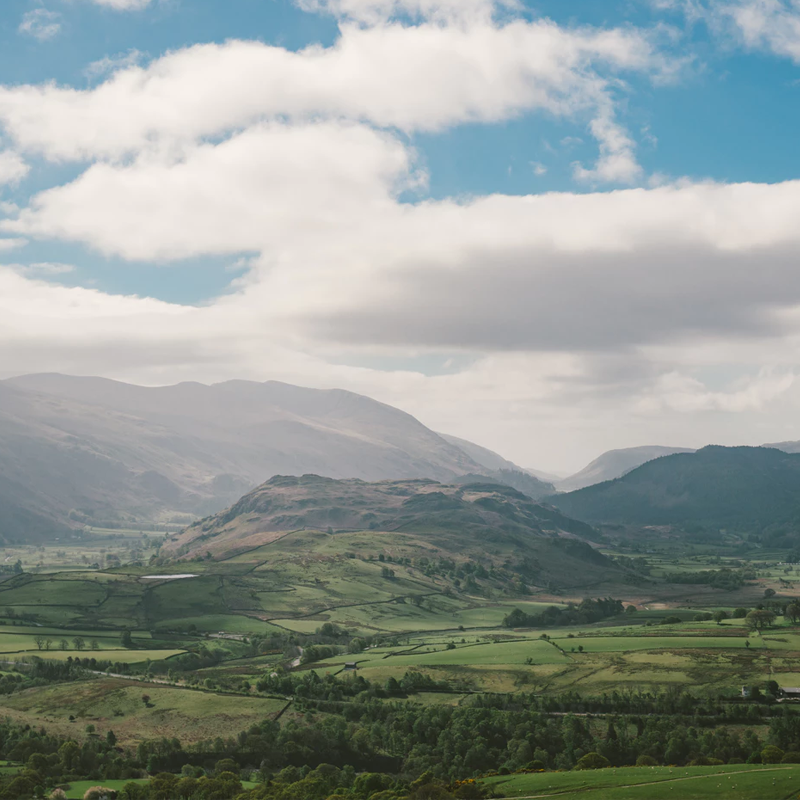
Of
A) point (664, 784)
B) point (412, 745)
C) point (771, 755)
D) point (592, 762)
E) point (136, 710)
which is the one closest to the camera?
point (664, 784)

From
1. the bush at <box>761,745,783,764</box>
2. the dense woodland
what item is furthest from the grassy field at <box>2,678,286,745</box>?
the bush at <box>761,745,783,764</box>

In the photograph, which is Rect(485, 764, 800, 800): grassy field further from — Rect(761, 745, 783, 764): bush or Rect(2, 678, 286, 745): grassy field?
Rect(2, 678, 286, 745): grassy field

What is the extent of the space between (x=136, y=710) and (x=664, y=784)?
125 metres

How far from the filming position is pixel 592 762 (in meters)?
121

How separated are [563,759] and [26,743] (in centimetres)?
9587

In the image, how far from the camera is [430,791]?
91.8 metres

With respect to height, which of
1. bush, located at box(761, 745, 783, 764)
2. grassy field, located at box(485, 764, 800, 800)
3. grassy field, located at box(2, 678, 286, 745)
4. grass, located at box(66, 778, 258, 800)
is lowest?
grassy field, located at box(2, 678, 286, 745)

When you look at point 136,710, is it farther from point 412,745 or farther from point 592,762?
point 592,762

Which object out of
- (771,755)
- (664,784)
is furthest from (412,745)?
(664,784)

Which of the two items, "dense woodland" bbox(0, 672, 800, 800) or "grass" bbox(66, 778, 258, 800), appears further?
"grass" bbox(66, 778, 258, 800)

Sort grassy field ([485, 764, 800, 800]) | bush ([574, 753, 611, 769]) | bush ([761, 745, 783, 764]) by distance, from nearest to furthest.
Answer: grassy field ([485, 764, 800, 800]) < bush ([761, 745, 783, 764]) < bush ([574, 753, 611, 769])

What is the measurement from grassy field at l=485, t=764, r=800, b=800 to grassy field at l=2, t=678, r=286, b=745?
78910 mm

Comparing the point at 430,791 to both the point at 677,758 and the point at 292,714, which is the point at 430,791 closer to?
the point at 677,758

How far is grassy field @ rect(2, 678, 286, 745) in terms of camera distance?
161625 millimetres
